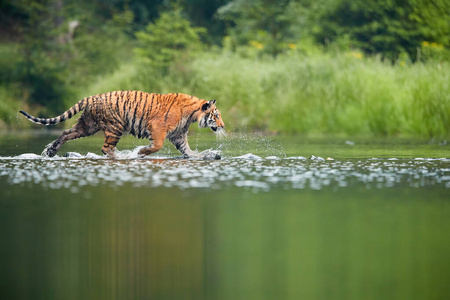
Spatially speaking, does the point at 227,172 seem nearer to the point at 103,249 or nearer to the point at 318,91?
the point at 103,249

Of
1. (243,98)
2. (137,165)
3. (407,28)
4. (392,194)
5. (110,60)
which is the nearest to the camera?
(392,194)

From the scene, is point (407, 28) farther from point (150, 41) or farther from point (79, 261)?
point (79, 261)

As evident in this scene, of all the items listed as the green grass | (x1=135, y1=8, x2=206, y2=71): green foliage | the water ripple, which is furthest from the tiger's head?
(x1=135, y1=8, x2=206, y2=71): green foliage

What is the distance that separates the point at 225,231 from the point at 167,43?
66.2ft

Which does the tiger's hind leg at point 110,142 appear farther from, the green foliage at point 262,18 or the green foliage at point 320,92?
the green foliage at point 262,18

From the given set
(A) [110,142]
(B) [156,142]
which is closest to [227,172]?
(B) [156,142]

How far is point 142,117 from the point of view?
12.1 metres

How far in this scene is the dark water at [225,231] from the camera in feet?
14.4

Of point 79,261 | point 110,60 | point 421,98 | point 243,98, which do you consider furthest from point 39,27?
point 79,261

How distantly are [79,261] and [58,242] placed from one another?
1.90 ft

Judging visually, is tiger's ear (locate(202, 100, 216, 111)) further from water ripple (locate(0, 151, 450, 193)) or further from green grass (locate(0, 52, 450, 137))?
green grass (locate(0, 52, 450, 137))

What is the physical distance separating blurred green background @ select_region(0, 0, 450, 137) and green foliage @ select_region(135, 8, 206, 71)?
44 mm

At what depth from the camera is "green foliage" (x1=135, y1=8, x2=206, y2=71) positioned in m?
24.4

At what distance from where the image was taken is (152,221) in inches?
248
